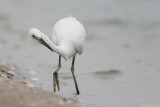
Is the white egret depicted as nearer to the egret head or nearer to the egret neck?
the egret neck

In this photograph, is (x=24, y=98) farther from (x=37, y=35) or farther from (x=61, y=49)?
(x=61, y=49)

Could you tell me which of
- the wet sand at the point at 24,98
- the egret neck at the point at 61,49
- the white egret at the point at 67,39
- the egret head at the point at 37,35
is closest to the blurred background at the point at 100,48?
the egret head at the point at 37,35

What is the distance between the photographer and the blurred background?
6812 millimetres

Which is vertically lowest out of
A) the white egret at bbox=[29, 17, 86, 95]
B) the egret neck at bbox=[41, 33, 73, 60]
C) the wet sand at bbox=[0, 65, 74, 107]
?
the wet sand at bbox=[0, 65, 74, 107]

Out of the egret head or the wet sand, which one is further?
the egret head

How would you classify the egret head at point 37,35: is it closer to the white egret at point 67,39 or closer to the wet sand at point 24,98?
the white egret at point 67,39

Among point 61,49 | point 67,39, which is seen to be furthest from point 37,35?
point 67,39

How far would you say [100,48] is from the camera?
1038cm

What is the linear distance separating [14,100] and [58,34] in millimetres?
2376

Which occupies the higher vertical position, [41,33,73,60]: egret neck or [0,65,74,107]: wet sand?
[41,33,73,60]: egret neck

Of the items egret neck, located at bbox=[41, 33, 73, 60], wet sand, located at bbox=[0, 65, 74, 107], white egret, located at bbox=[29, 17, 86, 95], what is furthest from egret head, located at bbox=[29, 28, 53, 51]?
wet sand, located at bbox=[0, 65, 74, 107]

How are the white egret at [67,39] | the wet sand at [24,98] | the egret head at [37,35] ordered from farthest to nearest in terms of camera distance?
the white egret at [67,39], the egret head at [37,35], the wet sand at [24,98]

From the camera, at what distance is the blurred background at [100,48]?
6.81 m

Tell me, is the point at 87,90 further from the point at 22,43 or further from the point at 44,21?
the point at 44,21
